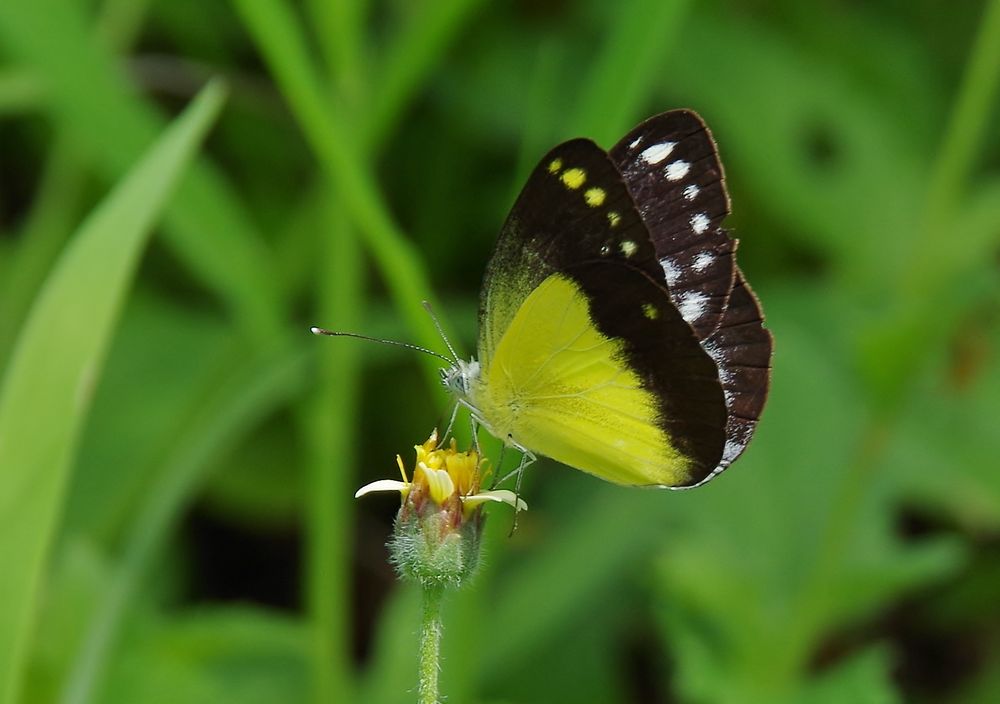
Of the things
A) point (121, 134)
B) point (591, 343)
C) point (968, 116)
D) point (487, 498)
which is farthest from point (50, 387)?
point (968, 116)

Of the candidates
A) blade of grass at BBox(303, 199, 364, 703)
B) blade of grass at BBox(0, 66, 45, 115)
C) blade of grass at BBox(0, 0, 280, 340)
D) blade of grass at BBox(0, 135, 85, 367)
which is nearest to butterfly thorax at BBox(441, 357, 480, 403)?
blade of grass at BBox(303, 199, 364, 703)

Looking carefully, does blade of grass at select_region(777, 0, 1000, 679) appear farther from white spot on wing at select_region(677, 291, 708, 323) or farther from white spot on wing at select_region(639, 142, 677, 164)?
white spot on wing at select_region(639, 142, 677, 164)

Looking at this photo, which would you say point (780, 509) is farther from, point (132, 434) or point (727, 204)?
point (132, 434)

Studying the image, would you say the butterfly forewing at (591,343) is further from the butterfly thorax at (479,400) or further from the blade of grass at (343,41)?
the blade of grass at (343,41)

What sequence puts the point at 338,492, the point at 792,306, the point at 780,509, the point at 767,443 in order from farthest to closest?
the point at 792,306 → the point at 767,443 → the point at 780,509 → the point at 338,492

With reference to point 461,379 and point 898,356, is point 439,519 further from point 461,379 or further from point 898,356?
point 898,356

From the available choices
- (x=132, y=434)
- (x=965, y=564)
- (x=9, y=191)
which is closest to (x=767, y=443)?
(x=965, y=564)

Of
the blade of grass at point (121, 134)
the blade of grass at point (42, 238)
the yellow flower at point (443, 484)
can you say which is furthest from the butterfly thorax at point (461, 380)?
the blade of grass at point (42, 238)
